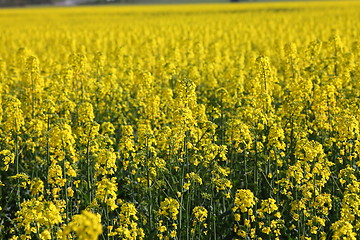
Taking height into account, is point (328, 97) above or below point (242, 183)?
above

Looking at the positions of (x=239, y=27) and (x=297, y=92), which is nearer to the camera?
(x=297, y=92)

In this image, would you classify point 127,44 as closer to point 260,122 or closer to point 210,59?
point 210,59

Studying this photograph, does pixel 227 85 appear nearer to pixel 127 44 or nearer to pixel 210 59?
pixel 210 59

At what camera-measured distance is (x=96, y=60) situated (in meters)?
11.3

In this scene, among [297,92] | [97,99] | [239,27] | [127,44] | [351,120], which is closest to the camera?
[351,120]

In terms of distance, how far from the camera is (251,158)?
7.64m

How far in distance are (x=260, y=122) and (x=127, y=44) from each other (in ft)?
36.3

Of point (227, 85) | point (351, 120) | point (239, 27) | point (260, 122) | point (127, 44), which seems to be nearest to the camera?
point (351, 120)

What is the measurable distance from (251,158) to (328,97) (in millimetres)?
2048

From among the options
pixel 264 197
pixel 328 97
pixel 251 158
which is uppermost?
pixel 328 97

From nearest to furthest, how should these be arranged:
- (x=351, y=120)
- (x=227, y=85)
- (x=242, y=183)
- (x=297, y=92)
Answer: (x=351, y=120) < (x=242, y=183) < (x=297, y=92) < (x=227, y=85)

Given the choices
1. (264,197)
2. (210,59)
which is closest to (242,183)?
(264,197)

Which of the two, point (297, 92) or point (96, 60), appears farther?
point (96, 60)

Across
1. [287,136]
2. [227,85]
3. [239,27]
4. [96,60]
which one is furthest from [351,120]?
[239,27]
